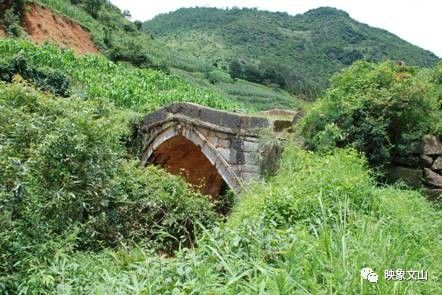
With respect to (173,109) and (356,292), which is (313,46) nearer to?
(173,109)

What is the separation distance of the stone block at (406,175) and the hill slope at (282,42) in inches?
852

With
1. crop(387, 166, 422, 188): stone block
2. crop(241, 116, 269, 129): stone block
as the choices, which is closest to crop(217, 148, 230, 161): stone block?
crop(241, 116, 269, 129): stone block

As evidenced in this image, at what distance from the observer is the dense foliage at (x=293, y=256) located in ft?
11.0

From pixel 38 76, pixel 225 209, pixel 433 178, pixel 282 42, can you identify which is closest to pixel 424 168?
pixel 433 178

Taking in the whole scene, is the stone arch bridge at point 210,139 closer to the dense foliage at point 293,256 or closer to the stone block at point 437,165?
the stone block at point 437,165

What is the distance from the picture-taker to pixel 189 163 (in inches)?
520

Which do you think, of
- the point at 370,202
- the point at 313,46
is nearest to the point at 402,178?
the point at 370,202

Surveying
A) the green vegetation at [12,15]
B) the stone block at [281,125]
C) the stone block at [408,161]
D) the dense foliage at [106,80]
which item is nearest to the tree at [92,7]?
the green vegetation at [12,15]

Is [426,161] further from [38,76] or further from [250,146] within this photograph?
[38,76]

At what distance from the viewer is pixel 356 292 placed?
315 cm

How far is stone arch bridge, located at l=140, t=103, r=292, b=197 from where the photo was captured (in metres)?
9.58

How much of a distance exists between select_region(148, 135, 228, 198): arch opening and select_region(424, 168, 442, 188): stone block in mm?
5341

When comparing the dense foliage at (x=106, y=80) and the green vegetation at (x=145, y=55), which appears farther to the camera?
the green vegetation at (x=145, y=55)

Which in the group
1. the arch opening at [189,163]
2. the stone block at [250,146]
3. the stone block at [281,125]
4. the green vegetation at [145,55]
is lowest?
the arch opening at [189,163]
